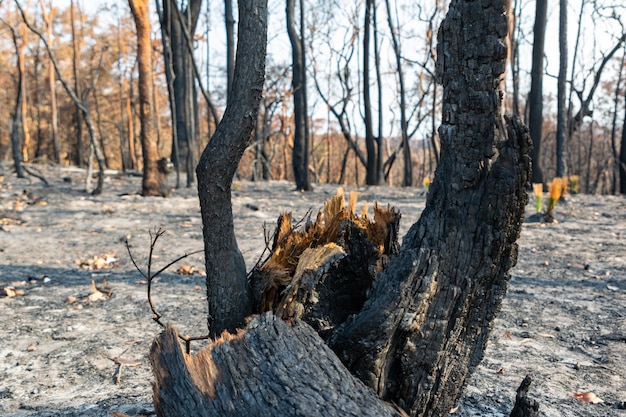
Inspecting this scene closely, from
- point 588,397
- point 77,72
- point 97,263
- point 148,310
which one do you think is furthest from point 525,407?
point 77,72

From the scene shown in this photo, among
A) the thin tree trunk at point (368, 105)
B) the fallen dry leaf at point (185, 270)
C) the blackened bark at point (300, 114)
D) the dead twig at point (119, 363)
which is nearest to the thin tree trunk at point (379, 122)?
the thin tree trunk at point (368, 105)

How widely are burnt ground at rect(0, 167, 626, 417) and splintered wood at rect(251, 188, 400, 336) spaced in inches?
28.6

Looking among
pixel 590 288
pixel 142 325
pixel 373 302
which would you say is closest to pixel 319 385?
pixel 373 302

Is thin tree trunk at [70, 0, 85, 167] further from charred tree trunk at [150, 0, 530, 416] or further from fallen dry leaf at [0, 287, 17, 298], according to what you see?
charred tree trunk at [150, 0, 530, 416]

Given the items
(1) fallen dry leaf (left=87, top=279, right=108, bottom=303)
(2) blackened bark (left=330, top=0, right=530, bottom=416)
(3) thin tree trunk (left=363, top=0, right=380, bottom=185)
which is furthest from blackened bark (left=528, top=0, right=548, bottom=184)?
(2) blackened bark (left=330, top=0, right=530, bottom=416)

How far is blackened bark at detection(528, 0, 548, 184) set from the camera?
36.2 feet

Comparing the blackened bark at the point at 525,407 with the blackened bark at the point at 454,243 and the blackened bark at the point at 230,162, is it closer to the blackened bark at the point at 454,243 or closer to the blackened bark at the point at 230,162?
the blackened bark at the point at 454,243

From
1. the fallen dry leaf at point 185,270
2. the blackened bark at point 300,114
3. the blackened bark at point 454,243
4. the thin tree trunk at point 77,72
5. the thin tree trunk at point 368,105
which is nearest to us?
the blackened bark at point 454,243

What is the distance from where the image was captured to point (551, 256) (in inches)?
213

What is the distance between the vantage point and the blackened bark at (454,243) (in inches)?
65.5

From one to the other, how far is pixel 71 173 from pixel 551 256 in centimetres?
1102

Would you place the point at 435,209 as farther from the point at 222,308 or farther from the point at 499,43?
the point at 222,308

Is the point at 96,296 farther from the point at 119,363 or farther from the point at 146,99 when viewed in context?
the point at 146,99

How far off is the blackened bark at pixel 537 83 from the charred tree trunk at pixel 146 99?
8.19 metres
